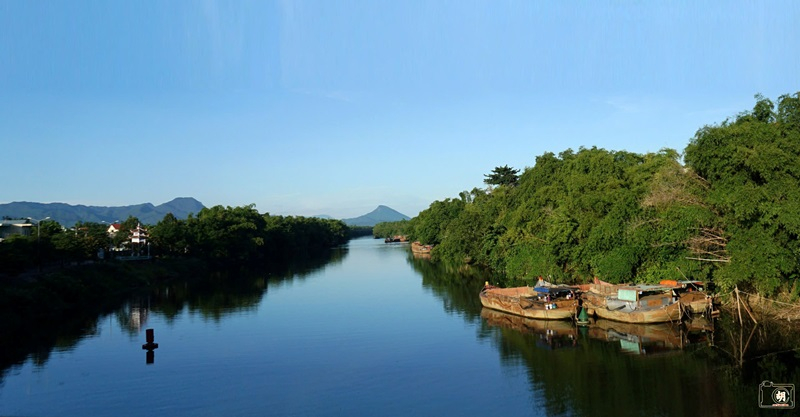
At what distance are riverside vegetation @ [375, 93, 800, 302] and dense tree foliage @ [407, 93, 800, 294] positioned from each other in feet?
0.24

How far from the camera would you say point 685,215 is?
125ft

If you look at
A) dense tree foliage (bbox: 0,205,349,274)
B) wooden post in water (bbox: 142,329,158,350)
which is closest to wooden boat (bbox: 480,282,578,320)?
wooden post in water (bbox: 142,329,158,350)

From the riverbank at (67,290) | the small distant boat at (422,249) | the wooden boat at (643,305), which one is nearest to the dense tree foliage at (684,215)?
the wooden boat at (643,305)

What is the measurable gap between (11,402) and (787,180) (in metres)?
40.5

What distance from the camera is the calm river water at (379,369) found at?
24250 mm

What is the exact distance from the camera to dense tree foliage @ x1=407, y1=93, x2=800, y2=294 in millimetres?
32656

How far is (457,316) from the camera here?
46562 millimetres

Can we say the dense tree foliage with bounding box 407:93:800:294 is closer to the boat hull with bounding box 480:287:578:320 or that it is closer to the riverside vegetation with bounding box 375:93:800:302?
the riverside vegetation with bounding box 375:93:800:302

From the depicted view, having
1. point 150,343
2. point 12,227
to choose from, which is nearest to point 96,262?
point 150,343

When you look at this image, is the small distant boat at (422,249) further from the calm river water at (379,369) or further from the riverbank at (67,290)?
the calm river water at (379,369)

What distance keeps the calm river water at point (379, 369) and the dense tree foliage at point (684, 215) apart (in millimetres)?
5812

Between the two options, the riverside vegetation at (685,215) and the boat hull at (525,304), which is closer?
the riverside vegetation at (685,215)

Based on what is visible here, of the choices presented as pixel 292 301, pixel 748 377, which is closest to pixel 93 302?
pixel 292 301

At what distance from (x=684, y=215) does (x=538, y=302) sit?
11.6 m
